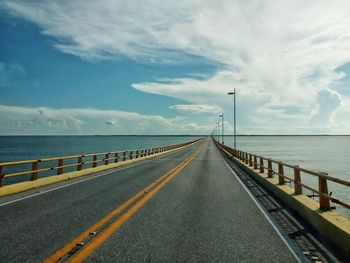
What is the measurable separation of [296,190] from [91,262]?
7.53 metres

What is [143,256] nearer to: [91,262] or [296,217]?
[91,262]

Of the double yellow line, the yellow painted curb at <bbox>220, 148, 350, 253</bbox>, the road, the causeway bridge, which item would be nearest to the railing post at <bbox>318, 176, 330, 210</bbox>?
the causeway bridge

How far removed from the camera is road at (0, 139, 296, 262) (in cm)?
591

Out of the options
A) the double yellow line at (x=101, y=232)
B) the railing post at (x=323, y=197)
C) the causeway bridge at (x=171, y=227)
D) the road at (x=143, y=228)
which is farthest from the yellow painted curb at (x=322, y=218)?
the double yellow line at (x=101, y=232)

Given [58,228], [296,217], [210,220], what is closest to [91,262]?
[58,228]

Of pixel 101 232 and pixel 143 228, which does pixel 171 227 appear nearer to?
pixel 143 228

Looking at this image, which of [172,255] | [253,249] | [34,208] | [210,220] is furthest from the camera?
[34,208]

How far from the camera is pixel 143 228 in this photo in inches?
301

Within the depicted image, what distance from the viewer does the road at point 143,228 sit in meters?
5.91

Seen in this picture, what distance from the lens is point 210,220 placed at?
855cm

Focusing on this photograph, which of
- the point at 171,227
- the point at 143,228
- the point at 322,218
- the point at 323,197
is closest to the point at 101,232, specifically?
the point at 143,228

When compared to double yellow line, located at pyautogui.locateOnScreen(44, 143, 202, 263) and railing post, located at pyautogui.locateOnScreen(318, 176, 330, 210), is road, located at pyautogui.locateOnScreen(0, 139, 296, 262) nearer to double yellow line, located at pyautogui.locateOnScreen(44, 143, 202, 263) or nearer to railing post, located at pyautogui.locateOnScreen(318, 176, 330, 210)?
double yellow line, located at pyautogui.locateOnScreen(44, 143, 202, 263)

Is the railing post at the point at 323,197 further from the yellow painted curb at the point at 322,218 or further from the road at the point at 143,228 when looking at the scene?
the road at the point at 143,228

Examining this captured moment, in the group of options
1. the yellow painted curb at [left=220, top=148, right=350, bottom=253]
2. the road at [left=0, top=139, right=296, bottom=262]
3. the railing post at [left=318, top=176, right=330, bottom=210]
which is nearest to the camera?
the road at [left=0, top=139, right=296, bottom=262]
